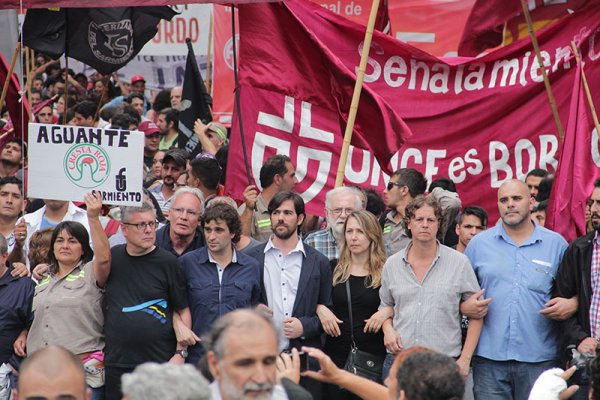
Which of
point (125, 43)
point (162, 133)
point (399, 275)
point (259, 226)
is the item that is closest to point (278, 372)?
point (399, 275)

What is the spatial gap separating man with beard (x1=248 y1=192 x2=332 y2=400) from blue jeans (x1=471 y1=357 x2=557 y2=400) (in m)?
1.12

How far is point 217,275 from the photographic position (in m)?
8.42

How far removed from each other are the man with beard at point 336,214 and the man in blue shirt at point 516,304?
43.5 inches

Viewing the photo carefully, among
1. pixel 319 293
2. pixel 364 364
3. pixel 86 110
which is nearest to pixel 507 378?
pixel 364 364

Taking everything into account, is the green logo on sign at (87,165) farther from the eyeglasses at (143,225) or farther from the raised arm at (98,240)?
the eyeglasses at (143,225)

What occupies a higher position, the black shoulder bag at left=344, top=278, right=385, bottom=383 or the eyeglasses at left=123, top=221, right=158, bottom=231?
the eyeglasses at left=123, top=221, right=158, bottom=231

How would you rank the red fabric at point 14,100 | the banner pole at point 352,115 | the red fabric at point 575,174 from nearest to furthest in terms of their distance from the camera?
the red fabric at point 575,174 < the banner pole at point 352,115 < the red fabric at point 14,100

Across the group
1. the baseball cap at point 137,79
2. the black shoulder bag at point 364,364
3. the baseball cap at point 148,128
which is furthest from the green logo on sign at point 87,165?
the baseball cap at point 137,79

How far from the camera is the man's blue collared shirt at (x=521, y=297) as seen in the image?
8.20 metres

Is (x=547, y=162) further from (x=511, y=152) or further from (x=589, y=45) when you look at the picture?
(x=589, y=45)

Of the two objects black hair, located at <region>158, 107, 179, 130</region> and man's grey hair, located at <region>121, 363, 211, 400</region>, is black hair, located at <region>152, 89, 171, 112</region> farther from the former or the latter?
man's grey hair, located at <region>121, 363, 211, 400</region>

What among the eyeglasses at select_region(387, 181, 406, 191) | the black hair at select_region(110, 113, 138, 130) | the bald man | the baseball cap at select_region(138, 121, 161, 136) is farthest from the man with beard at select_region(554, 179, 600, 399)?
the black hair at select_region(110, 113, 138, 130)

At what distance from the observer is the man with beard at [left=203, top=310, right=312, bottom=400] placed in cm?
474

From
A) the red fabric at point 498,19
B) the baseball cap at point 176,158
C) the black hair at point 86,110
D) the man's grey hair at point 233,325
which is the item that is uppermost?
the red fabric at point 498,19
